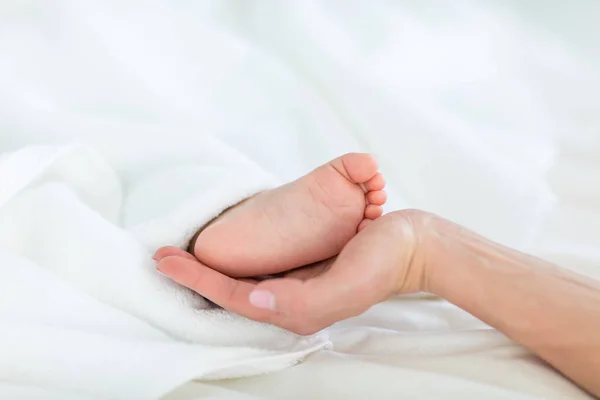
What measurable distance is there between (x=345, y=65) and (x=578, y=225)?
381 mm

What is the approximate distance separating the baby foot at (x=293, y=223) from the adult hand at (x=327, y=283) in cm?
2

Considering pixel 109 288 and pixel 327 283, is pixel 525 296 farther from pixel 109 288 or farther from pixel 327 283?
pixel 109 288

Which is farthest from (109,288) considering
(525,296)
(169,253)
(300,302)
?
(525,296)

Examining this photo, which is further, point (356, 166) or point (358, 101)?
point (358, 101)

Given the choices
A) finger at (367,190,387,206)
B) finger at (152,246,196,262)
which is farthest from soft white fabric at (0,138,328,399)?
finger at (367,190,387,206)

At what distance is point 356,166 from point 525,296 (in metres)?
0.20

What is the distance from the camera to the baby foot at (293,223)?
2.04ft

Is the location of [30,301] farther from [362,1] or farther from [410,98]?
[362,1]

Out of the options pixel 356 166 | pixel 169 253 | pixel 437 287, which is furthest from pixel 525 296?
pixel 169 253

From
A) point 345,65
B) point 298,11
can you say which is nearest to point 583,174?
point 345,65

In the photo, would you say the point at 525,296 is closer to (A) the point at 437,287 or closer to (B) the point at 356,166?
(A) the point at 437,287

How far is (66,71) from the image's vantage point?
848 millimetres

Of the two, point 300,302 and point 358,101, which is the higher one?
point 358,101

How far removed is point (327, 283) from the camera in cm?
59
